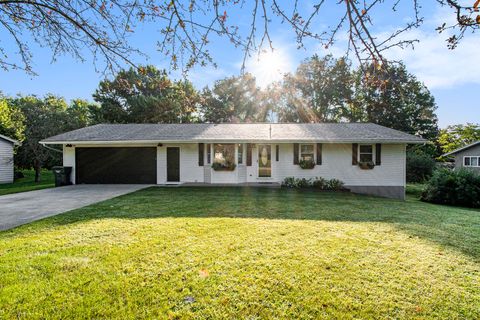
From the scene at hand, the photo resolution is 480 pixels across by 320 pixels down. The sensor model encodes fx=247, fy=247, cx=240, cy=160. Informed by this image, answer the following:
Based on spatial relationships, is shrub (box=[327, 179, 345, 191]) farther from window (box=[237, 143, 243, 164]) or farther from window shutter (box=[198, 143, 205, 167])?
window shutter (box=[198, 143, 205, 167])

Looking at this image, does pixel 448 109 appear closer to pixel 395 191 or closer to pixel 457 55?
pixel 457 55

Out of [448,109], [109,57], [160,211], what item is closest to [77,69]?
[109,57]

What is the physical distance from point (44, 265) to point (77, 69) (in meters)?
3.04

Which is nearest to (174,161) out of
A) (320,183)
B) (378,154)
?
(320,183)

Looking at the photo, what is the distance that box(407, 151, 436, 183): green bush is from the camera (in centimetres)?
1850

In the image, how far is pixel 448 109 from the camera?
470cm

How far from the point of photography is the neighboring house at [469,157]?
18844 millimetres

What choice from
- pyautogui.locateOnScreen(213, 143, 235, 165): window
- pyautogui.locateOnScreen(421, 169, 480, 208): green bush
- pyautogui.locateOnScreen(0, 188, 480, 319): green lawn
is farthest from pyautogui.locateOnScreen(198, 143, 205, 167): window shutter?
pyautogui.locateOnScreen(421, 169, 480, 208): green bush

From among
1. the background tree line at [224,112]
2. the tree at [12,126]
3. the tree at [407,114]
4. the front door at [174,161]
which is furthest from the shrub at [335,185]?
the tree at [12,126]

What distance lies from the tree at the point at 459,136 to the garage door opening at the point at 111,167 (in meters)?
29.9

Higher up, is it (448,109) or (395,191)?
(448,109)

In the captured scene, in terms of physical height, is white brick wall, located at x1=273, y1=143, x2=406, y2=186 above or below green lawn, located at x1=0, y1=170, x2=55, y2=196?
above

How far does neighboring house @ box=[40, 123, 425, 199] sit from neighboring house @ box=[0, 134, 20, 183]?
7186mm

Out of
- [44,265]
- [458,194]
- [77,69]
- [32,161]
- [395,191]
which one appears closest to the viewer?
[44,265]
